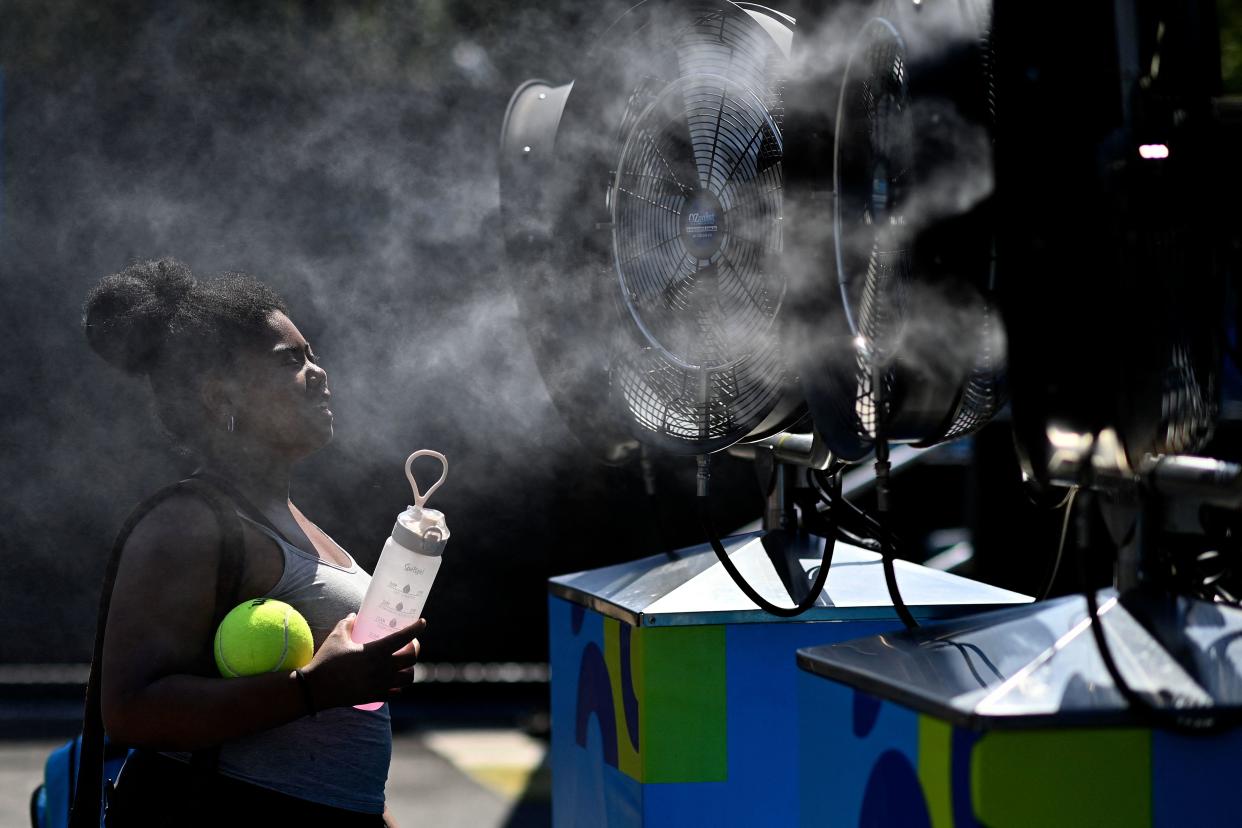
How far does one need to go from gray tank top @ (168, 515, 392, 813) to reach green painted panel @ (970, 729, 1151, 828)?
1.11 meters

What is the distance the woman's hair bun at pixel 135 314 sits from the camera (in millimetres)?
2291

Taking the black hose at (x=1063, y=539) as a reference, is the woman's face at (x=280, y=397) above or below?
above

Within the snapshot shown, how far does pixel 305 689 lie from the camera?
2.06 metres

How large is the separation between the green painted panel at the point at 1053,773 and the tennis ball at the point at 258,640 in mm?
1102

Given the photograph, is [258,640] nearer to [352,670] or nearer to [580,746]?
[352,670]

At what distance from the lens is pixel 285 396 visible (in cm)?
236

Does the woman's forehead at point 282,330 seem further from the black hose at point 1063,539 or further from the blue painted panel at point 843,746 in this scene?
the black hose at point 1063,539

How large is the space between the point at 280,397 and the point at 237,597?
1.23 feet

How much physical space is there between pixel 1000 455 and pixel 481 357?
7.47ft

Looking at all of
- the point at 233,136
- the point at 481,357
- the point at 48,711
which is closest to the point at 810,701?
the point at 481,357

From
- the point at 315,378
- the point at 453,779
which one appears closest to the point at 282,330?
the point at 315,378

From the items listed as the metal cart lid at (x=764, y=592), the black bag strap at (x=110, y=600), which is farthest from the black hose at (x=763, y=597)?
the black bag strap at (x=110, y=600)

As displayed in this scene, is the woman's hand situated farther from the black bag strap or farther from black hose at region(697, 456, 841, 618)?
black hose at region(697, 456, 841, 618)

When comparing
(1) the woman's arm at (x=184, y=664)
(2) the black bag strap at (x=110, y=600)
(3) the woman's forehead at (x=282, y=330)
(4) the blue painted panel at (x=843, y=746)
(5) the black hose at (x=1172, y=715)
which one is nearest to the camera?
(5) the black hose at (x=1172, y=715)
